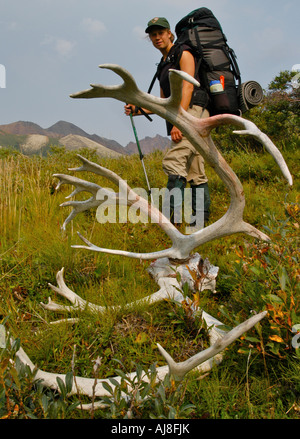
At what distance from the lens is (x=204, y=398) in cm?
189

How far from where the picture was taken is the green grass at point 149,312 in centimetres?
189

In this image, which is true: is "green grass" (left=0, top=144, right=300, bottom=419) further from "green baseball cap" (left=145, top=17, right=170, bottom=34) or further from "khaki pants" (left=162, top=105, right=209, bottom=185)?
"green baseball cap" (left=145, top=17, right=170, bottom=34)

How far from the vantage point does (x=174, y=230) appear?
2.90m

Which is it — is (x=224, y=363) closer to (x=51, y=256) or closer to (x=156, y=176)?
(x=51, y=256)

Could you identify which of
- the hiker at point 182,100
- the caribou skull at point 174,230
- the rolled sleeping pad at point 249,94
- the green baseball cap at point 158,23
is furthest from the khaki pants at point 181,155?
the caribou skull at point 174,230

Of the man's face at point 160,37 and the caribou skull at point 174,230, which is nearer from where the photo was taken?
the caribou skull at point 174,230

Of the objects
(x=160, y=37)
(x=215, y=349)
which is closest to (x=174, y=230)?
(x=215, y=349)

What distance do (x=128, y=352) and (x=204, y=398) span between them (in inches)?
25.6

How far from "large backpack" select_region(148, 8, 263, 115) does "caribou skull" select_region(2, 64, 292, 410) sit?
2.10 m

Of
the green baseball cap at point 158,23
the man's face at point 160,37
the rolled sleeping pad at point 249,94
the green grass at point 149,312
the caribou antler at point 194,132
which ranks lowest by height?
the green grass at point 149,312

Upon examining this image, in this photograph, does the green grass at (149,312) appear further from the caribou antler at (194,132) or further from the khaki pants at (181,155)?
the khaki pants at (181,155)

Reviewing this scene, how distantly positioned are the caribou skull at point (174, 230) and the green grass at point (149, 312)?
0.40 ft

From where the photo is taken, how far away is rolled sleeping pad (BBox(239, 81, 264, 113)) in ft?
14.1
